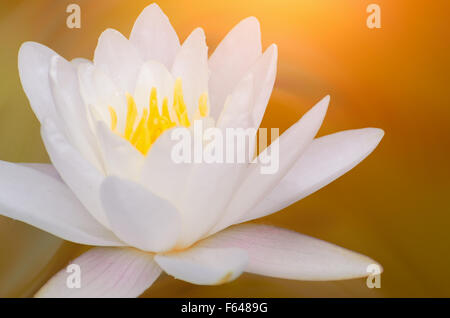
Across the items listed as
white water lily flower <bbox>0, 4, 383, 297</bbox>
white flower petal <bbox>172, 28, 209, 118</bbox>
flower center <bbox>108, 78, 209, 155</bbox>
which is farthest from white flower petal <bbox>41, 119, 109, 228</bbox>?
white flower petal <bbox>172, 28, 209, 118</bbox>

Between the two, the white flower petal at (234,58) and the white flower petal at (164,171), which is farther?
the white flower petal at (234,58)

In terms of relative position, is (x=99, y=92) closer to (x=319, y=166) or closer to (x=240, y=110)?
(x=240, y=110)

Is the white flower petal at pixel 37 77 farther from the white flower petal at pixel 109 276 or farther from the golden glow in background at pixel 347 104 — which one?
the white flower petal at pixel 109 276

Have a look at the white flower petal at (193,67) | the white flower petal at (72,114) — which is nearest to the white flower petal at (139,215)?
the white flower petal at (72,114)

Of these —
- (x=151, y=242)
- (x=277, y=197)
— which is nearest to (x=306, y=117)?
(x=277, y=197)

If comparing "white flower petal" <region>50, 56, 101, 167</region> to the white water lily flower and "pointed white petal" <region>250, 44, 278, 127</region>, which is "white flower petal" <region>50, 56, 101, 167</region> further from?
"pointed white petal" <region>250, 44, 278, 127</region>

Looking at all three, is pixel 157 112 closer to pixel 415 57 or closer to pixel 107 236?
pixel 107 236

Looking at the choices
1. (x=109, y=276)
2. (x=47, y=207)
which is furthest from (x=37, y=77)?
(x=109, y=276)
